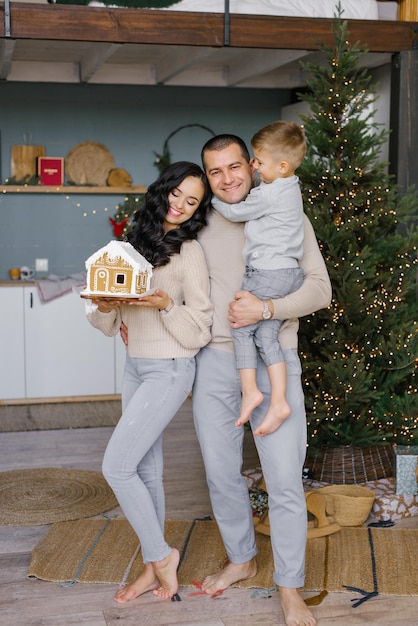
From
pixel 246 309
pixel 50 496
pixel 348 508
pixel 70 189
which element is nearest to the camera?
pixel 246 309

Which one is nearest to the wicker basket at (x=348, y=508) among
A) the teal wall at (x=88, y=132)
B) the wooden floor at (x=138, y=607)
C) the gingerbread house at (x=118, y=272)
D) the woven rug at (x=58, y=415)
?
the wooden floor at (x=138, y=607)

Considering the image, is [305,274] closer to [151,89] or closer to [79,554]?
[79,554]

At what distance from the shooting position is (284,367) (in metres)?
2.86

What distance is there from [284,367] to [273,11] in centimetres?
282

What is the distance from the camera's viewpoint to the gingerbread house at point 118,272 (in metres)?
2.79

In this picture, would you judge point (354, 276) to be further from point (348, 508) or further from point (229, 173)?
point (229, 173)

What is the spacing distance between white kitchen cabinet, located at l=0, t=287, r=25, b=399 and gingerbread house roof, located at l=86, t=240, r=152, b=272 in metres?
3.51

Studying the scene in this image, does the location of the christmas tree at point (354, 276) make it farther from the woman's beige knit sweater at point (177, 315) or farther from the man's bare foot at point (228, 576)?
the woman's beige knit sweater at point (177, 315)

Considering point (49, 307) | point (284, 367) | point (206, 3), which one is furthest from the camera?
point (49, 307)

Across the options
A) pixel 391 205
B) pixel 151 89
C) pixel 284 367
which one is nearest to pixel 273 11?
pixel 391 205

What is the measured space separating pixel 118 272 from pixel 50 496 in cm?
188

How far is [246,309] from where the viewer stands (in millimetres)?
2795

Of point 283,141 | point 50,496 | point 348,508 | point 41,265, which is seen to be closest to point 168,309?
point 283,141

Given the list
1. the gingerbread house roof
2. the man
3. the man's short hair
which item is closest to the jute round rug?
the man
